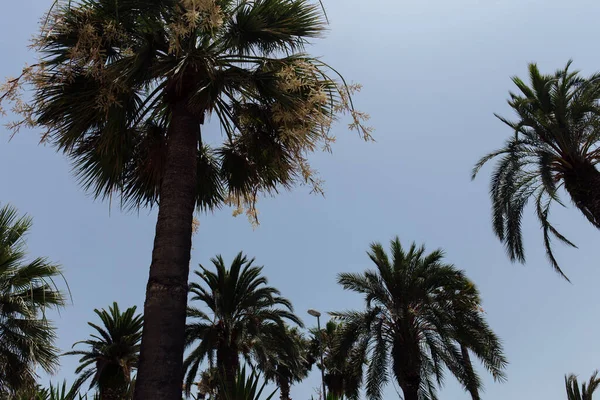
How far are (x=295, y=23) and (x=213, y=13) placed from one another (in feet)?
6.70

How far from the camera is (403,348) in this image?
749 inches

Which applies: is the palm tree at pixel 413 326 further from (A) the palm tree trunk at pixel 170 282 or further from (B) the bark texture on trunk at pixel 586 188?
(A) the palm tree trunk at pixel 170 282

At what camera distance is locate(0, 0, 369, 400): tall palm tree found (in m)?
5.70

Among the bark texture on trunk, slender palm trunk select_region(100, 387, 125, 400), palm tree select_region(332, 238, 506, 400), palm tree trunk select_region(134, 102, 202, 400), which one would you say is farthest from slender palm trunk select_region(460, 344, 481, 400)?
palm tree trunk select_region(134, 102, 202, 400)

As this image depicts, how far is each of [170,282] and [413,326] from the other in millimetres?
15506

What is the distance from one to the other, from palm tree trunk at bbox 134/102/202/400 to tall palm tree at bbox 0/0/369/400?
1 cm

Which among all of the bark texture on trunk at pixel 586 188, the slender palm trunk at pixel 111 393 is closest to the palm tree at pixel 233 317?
the slender palm trunk at pixel 111 393

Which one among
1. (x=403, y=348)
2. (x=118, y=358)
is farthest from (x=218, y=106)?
(x=118, y=358)

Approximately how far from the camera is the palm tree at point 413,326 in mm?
18312

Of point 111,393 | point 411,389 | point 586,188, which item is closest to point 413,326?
point 411,389

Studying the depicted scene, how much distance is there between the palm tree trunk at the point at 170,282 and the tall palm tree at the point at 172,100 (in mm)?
11

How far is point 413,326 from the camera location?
19469mm

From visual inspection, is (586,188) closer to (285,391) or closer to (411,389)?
(411,389)

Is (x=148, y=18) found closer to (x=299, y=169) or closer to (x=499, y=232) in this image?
(x=299, y=169)
